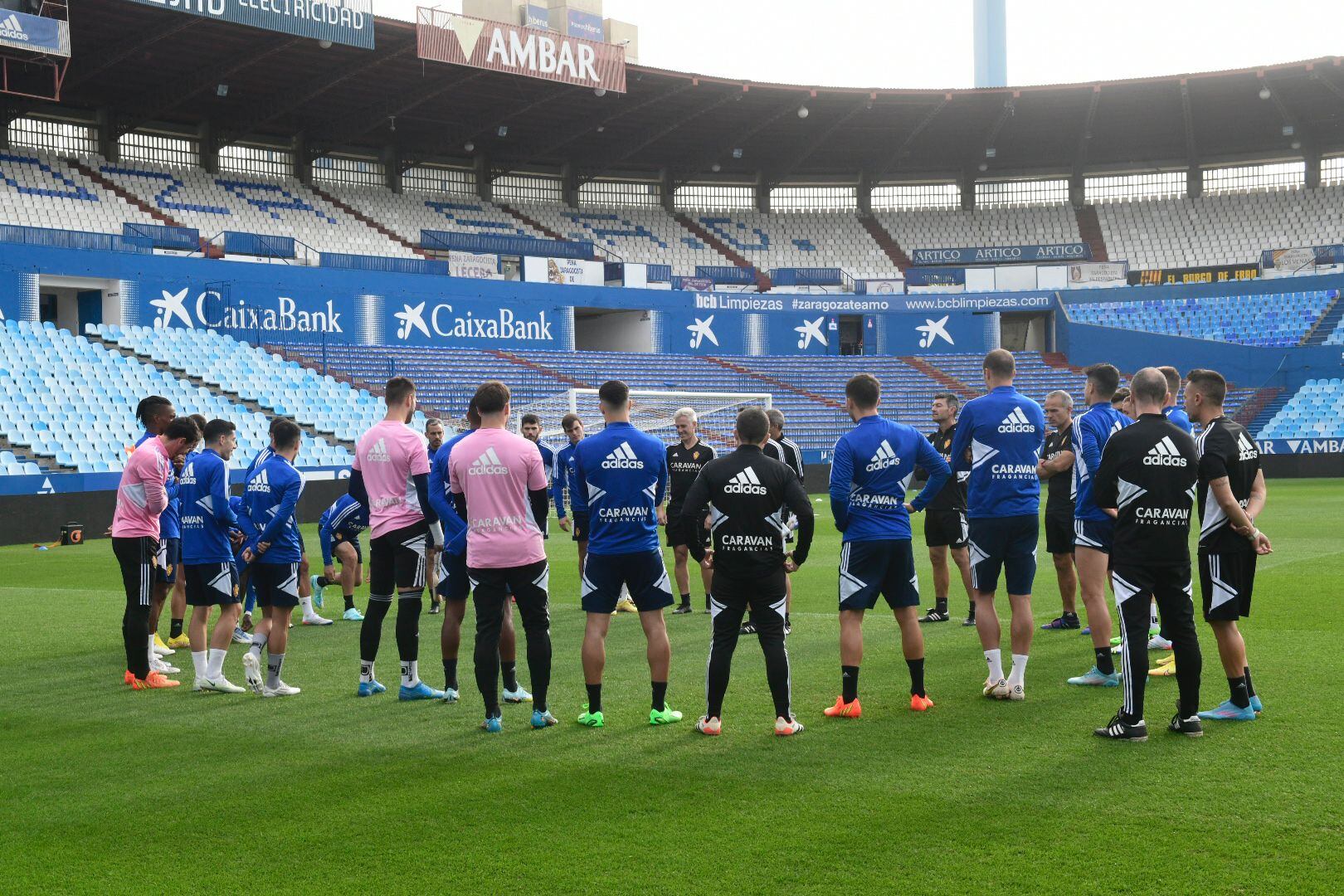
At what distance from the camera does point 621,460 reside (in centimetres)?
748

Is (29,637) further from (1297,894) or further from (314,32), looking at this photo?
(314,32)

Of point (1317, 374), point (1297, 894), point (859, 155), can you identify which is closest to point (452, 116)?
point (859, 155)

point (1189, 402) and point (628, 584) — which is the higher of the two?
point (1189, 402)

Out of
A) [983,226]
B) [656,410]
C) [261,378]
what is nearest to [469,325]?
[656,410]

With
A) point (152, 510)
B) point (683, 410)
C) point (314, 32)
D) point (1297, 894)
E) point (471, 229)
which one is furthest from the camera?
point (471, 229)

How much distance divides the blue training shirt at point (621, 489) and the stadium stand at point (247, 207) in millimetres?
34826

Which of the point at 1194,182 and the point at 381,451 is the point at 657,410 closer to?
the point at 381,451

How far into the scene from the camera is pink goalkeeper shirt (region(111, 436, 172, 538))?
365 inches

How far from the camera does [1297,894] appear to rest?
14.4 ft

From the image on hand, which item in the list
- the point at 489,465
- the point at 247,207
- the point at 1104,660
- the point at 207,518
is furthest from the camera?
the point at 247,207

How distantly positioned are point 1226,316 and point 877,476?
1727 inches

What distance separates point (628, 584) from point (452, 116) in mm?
41314

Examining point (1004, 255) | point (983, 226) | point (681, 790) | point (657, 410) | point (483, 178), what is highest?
point (483, 178)

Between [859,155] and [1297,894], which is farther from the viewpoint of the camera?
[859,155]
